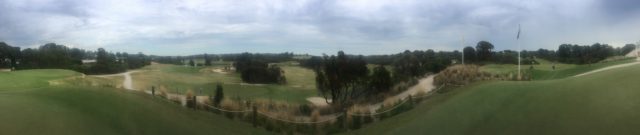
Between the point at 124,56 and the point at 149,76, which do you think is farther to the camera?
the point at 124,56

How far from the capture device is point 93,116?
1066 centimetres

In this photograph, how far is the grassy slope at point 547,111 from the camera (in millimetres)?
9156

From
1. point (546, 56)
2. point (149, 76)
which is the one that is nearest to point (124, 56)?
point (149, 76)

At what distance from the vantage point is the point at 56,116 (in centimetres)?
980

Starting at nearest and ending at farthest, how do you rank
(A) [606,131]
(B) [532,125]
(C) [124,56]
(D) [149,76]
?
(A) [606,131] → (B) [532,125] → (D) [149,76] → (C) [124,56]

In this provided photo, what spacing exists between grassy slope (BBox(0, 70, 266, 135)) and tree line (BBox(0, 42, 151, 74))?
2230 cm

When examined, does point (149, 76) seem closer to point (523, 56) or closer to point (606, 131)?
point (523, 56)

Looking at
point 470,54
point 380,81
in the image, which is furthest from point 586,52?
point 380,81

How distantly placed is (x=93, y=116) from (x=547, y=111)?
28.9ft

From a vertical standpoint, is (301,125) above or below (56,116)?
below

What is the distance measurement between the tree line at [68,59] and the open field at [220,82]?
1650 millimetres

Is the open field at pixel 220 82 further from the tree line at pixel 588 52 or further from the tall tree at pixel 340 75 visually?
the tree line at pixel 588 52

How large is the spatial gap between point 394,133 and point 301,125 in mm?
4266

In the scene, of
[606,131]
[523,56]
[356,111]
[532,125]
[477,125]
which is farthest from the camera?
[523,56]
